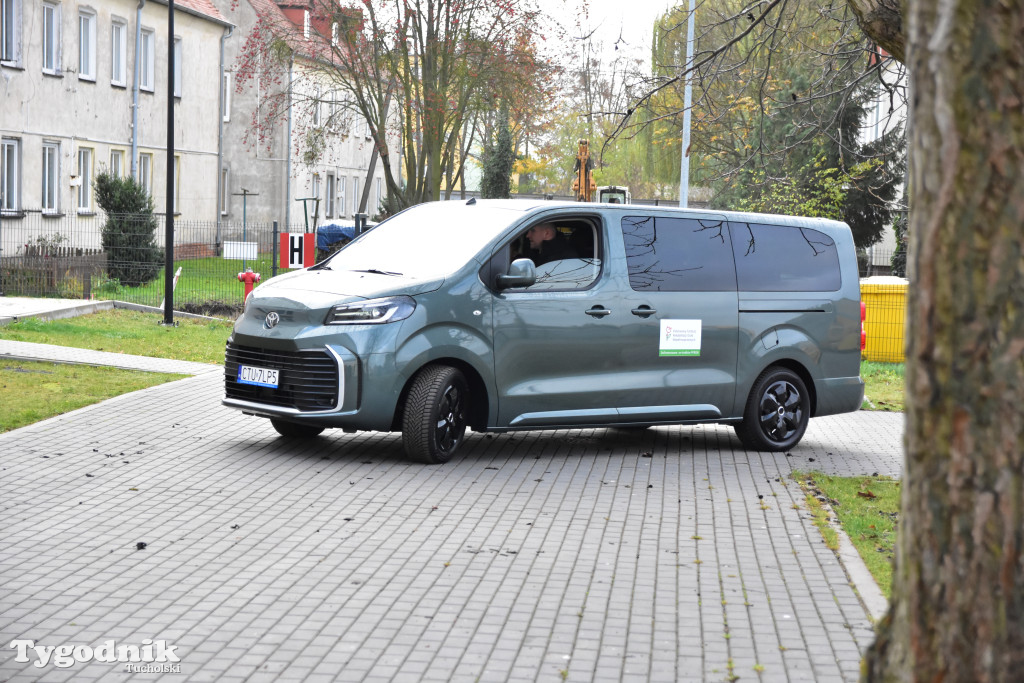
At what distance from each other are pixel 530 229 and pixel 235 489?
3.07 m

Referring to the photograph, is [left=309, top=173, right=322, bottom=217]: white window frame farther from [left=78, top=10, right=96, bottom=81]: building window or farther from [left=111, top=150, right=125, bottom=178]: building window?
[left=78, top=10, right=96, bottom=81]: building window

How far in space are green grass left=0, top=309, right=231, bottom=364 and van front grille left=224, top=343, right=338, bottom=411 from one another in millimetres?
6779

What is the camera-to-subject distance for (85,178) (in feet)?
109

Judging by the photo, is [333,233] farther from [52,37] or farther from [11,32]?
[11,32]

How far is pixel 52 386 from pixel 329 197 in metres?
41.8

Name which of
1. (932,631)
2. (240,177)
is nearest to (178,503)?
(932,631)

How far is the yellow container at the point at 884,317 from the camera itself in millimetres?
19750

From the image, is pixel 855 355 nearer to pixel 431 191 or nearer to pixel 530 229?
pixel 530 229

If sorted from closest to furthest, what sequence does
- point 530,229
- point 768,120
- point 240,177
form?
point 530,229, point 768,120, point 240,177

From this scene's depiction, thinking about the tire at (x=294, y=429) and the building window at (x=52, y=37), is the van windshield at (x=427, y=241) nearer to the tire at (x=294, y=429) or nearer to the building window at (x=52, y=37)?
the tire at (x=294, y=429)

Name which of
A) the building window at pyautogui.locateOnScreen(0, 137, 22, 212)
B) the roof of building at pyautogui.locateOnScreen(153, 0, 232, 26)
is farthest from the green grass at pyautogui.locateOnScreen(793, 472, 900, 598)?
the roof of building at pyautogui.locateOnScreen(153, 0, 232, 26)

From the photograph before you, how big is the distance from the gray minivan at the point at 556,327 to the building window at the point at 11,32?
21847 millimetres

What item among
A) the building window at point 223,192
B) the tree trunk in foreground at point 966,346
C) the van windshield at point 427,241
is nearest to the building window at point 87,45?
the building window at point 223,192

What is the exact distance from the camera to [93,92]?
33219 millimetres
